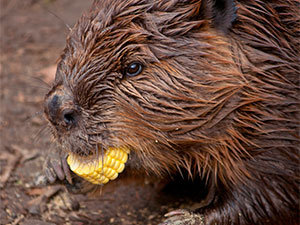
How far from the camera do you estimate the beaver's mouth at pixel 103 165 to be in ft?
8.86

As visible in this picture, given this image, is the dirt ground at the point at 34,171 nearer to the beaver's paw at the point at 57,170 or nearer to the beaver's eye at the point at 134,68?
the beaver's paw at the point at 57,170

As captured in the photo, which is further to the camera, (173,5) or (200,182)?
(200,182)

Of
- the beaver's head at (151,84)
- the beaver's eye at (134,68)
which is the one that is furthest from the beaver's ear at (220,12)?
the beaver's eye at (134,68)

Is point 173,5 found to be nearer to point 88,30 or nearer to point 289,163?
point 88,30

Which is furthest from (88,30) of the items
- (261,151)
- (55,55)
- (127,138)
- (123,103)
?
(55,55)

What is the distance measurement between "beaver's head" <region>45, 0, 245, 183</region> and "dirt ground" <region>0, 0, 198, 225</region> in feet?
1.46

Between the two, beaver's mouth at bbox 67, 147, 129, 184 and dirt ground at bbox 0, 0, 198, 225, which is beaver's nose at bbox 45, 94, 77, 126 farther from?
dirt ground at bbox 0, 0, 198, 225

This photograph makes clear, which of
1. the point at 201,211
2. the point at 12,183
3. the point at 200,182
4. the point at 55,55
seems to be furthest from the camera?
the point at 55,55

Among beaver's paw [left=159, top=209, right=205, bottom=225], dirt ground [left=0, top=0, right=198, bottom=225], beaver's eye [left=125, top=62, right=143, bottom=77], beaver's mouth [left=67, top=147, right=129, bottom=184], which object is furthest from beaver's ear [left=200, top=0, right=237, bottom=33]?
dirt ground [left=0, top=0, right=198, bottom=225]

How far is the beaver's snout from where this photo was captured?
2.61 m

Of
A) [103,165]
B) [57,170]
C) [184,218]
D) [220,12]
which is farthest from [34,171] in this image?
[220,12]

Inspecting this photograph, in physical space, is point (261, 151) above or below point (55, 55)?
above

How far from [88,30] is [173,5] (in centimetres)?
47

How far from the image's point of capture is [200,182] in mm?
3256
